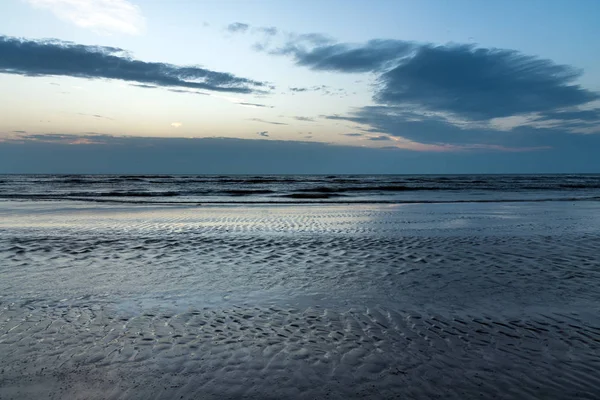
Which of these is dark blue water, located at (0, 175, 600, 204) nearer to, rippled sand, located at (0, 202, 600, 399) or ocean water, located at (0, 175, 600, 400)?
rippled sand, located at (0, 202, 600, 399)

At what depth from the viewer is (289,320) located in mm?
7152

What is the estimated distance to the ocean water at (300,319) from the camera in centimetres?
498

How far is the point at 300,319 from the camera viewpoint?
720 cm

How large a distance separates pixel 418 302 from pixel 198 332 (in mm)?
4145

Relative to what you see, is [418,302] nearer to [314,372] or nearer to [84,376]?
[314,372]

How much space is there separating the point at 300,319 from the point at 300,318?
51 millimetres

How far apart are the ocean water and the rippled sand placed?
3cm

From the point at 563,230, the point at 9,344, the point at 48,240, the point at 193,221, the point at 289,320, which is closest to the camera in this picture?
the point at 9,344

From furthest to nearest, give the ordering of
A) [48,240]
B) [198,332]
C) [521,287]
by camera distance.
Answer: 1. [48,240]
2. [521,287]
3. [198,332]

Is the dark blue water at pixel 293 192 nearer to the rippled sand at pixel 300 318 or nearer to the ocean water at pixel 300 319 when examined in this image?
the rippled sand at pixel 300 318

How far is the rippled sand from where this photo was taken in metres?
5.00

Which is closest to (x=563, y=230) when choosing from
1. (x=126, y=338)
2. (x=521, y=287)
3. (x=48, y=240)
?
(x=521, y=287)

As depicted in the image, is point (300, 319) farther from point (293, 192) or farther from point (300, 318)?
point (293, 192)

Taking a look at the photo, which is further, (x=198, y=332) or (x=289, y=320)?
(x=289, y=320)
